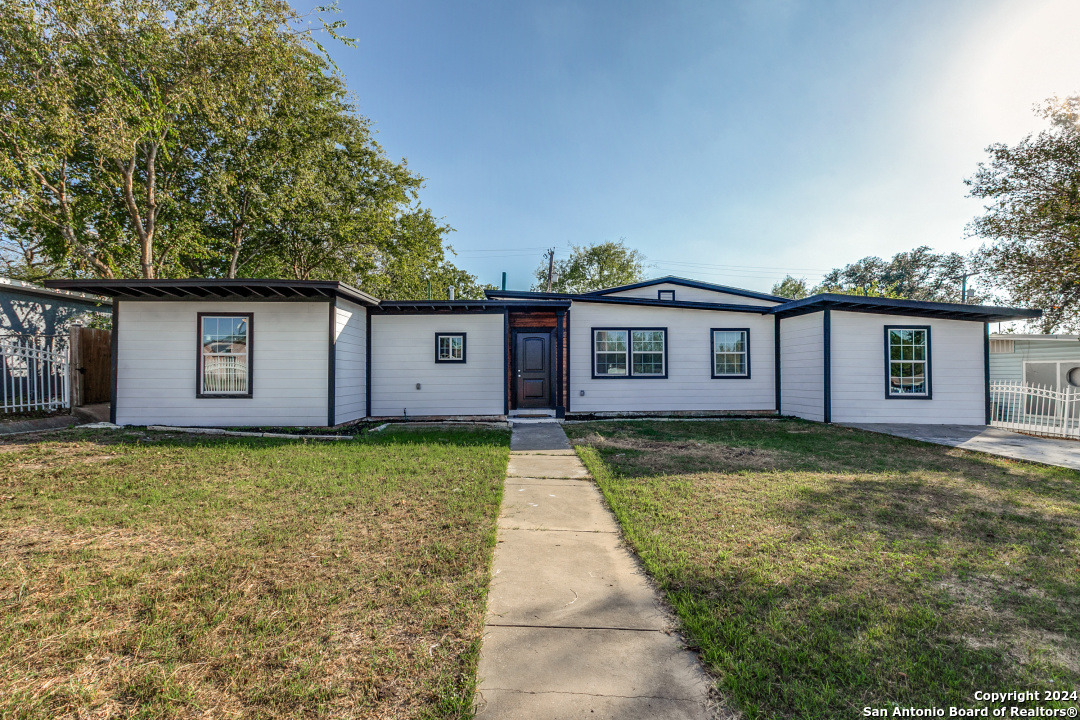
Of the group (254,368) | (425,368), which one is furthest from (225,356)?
(425,368)

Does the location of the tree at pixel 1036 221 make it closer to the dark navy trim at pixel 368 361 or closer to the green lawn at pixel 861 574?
the green lawn at pixel 861 574

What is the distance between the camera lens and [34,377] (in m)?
9.91

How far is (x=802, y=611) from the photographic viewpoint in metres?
2.48

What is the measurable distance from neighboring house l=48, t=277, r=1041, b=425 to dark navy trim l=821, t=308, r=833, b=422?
1.5 inches

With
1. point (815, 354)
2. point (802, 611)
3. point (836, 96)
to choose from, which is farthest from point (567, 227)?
point (802, 611)

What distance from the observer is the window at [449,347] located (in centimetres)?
1088

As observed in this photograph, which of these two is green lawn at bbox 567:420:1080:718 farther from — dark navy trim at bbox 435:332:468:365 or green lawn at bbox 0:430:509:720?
dark navy trim at bbox 435:332:468:365

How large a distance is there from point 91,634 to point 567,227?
1380 inches

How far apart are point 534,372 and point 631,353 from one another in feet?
9.03

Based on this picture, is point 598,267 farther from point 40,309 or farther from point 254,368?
point 40,309

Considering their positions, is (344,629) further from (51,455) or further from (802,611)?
(51,455)

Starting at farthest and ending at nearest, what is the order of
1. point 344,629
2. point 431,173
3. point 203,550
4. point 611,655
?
point 431,173
point 203,550
point 344,629
point 611,655

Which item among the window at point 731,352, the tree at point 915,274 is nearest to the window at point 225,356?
the window at point 731,352

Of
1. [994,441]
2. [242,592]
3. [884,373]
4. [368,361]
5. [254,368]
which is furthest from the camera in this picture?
[368,361]
